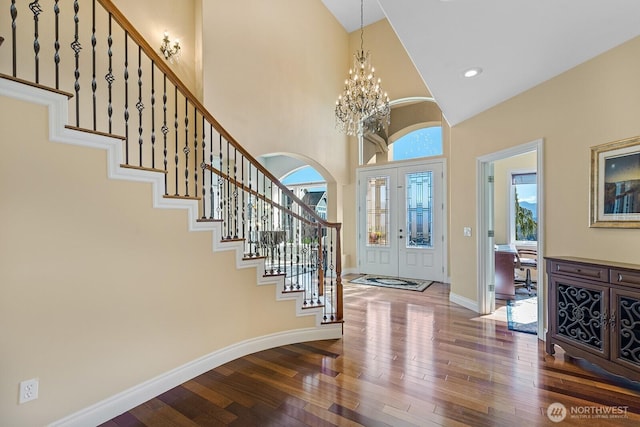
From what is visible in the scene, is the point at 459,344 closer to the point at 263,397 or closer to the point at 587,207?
the point at 587,207

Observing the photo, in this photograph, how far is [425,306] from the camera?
4.53 metres

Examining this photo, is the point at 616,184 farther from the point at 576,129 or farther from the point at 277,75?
the point at 277,75

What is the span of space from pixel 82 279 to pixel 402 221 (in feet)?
19.0

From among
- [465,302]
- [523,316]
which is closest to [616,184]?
[523,316]

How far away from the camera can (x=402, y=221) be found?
6.60m

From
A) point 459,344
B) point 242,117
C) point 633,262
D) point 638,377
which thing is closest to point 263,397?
point 459,344

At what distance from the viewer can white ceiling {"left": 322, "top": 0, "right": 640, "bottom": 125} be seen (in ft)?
7.68

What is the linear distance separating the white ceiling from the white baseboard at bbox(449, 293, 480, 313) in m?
2.88

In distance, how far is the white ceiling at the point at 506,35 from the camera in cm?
234

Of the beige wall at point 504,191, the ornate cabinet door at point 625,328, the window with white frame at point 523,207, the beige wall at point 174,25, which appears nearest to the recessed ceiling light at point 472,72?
the ornate cabinet door at point 625,328

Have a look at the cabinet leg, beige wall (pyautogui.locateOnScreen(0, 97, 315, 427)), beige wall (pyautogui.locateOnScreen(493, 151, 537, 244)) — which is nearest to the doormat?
beige wall (pyautogui.locateOnScreen(493, 151, 537, 244))

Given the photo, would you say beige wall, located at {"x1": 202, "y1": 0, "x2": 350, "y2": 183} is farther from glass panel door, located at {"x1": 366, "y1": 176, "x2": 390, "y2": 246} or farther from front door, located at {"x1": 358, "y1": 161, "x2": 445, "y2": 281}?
front door, located at {"x1": 358, "y1": 161, "x2": 445, "y2": 281}

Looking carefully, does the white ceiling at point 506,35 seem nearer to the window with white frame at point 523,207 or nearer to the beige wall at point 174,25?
the beige wall at point 174,25

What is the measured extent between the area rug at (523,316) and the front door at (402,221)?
1.62 m
